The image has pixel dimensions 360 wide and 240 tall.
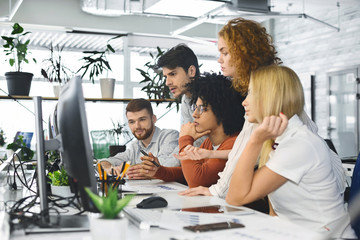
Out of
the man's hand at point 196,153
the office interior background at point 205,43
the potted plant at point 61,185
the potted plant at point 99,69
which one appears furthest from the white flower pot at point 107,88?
the office interior background at point 205,43

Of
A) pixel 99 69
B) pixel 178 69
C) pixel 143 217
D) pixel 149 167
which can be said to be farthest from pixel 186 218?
pixel 99 69

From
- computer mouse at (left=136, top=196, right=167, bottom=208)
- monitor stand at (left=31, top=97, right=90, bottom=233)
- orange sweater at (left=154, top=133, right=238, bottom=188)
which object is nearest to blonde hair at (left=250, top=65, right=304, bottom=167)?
computer mouse at (left=136, top=196, right=167, bottom=208)

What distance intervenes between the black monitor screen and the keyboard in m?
0.14

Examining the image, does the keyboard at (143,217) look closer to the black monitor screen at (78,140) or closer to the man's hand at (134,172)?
the black monitor screen at (78,140)

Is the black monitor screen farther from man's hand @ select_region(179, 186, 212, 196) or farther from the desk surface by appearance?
man's hand @ select_region(179, 186, 212, 196)

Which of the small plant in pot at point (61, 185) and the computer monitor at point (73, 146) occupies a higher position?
the computer monitor at point (73, 146)

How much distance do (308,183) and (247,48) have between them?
82cm

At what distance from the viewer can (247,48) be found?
6.54 feet

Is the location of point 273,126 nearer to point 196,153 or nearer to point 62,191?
point 196,153

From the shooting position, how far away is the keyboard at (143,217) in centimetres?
117

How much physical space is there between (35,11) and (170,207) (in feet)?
21.7

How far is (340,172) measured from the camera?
1.63m

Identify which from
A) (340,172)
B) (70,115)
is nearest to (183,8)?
(340,172)

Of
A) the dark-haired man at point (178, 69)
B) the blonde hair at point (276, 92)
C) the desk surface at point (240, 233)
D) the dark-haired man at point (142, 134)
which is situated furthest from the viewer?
the dark-haired man at point (142, 134)
